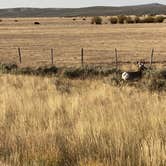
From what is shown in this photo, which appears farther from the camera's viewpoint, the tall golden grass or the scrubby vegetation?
the scrubby vegetation

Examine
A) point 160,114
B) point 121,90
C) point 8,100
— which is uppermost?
point 160,114

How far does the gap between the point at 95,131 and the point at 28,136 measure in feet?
3.10

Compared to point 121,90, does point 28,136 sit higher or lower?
higher

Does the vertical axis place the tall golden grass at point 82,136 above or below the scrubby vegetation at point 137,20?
above

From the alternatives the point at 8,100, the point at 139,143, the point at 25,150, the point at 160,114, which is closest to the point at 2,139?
the point at 25,150

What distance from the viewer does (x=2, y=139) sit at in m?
7.13

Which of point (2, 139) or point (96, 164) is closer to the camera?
point (96, 164)

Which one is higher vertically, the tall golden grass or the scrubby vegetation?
the tall golden grass

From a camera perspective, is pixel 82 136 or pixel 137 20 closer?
pixel 82 136

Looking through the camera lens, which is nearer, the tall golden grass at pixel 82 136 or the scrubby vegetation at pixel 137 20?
the tall golden grass at pixel 82 136

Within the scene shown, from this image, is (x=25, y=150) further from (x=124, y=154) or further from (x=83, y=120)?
(x=83, y=120)

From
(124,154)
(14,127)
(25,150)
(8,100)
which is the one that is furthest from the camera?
(8,100)

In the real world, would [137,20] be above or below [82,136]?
below

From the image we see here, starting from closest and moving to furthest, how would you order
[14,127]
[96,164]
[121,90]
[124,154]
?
[96,164] < [124,154] < [14,127] < [121,90]
